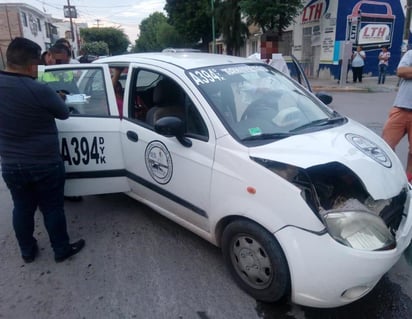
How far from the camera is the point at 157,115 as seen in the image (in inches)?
132

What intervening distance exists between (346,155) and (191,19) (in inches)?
1366

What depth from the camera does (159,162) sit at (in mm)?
3027

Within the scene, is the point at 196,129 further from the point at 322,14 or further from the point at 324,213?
the point at 322,14

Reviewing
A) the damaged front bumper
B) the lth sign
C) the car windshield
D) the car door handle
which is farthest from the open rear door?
the lth sign

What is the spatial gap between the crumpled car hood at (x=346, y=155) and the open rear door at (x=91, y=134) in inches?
64.2

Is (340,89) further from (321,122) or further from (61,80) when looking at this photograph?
(61,80)

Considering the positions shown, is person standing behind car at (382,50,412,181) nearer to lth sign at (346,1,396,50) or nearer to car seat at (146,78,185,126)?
car seat at (146,78,185,126)

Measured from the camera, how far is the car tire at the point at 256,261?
2260 mm

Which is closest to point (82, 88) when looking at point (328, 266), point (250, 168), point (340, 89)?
point (250, 168)

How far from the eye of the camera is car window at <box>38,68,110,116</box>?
356 centimetres

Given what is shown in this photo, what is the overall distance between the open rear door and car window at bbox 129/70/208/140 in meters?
0.24

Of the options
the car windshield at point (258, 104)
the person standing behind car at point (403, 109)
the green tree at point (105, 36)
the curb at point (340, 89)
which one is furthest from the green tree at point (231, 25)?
the green tree at point (105, 36)

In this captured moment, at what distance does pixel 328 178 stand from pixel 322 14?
18.8 meters

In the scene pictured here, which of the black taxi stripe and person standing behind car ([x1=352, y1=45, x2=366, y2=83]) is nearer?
the black taxi stripe
